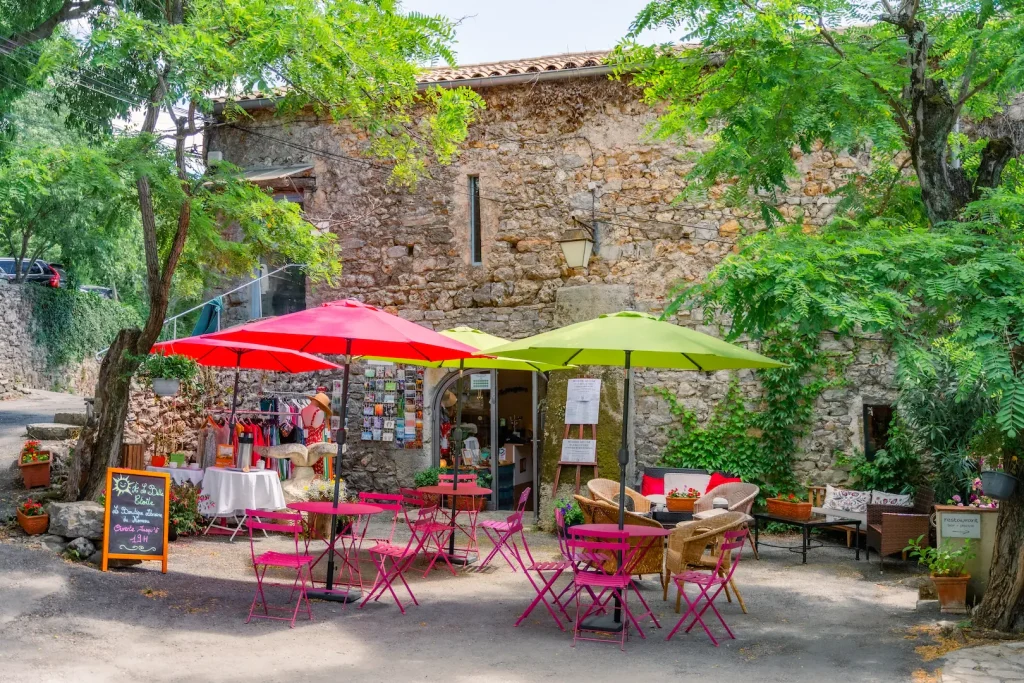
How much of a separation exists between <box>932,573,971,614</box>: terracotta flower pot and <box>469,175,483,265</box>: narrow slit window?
6.93m

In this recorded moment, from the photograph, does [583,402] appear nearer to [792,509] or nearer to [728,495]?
[728,495]

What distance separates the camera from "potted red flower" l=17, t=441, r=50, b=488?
9008mm

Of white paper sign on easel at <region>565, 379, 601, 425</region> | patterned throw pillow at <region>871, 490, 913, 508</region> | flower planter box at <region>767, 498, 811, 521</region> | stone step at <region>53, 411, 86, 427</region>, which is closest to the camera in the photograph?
flower planter box at <region>767, 498, 811, 521</region>

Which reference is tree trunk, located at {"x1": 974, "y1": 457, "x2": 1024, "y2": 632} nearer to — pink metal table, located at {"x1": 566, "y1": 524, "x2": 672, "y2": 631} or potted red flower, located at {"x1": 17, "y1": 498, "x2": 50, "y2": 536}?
pink metal table, located at {"x1": 566, "y1": 524, "x2": 672, "y2": 631}

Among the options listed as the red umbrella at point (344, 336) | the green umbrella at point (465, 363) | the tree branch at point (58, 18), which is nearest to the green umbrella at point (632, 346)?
the red umbrella at point (344, 336)

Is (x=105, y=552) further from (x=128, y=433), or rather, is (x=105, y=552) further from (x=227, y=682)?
(x=128, y=433)

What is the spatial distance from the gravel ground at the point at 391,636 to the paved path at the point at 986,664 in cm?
22

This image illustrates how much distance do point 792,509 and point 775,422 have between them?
1.91 m

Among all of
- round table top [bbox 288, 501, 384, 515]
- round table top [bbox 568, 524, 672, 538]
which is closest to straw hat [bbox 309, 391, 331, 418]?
round table top [bbox 288, 501, 384, 515]

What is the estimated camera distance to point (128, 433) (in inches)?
385

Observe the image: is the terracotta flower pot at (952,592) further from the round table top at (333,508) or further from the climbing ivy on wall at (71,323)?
the climbing ivy on wall at (71,323)

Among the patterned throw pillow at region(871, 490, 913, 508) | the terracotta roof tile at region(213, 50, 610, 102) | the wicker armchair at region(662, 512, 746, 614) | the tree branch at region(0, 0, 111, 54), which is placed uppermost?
the terracotta roof tile at region(213, 50, 610, 102)

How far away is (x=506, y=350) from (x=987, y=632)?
3.44 metres

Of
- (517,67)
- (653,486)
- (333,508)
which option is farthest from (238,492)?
(517,67)
